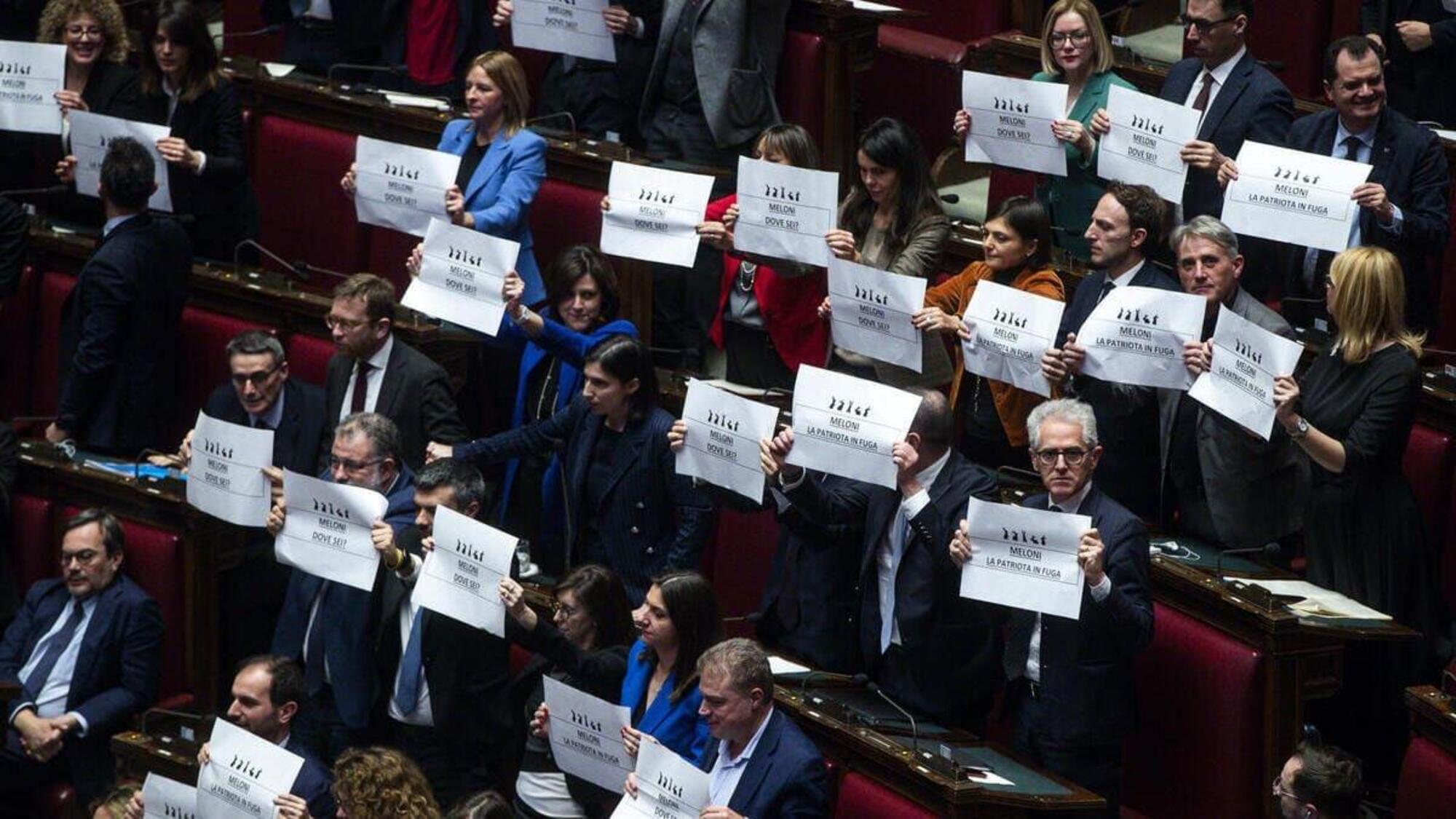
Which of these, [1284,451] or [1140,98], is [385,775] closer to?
[1284,451]

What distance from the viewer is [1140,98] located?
6098 mm

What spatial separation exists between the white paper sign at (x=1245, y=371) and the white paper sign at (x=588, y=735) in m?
1.42

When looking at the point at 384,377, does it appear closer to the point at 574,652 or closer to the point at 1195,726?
the point at 574,652

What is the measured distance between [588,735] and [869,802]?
0.64 metres

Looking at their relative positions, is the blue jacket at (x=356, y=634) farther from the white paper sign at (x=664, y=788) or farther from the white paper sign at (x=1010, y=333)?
the white paper sign at (x=1010, y=333)

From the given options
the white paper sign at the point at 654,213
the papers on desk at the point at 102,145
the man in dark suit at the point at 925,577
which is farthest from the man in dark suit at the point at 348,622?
the papers on desk at the point at 102,145

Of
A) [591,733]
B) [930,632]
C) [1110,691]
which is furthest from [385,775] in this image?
[1110,691]

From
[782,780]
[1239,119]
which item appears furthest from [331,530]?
[1239,119]

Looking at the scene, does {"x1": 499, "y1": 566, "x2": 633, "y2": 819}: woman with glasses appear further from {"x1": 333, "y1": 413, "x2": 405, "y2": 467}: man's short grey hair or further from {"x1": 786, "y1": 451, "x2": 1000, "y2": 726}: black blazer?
{"x1": 333, "y1": 413, "x2": 405, "y2": 467}: man's short grey hair

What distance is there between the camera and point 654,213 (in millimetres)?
6383

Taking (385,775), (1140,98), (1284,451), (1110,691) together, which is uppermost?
(1140,98)

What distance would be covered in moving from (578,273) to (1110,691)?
1.92 m

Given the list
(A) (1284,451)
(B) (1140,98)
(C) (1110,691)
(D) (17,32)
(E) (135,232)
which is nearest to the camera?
(C) (1110,691)

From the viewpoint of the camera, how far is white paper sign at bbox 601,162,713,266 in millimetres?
6344
